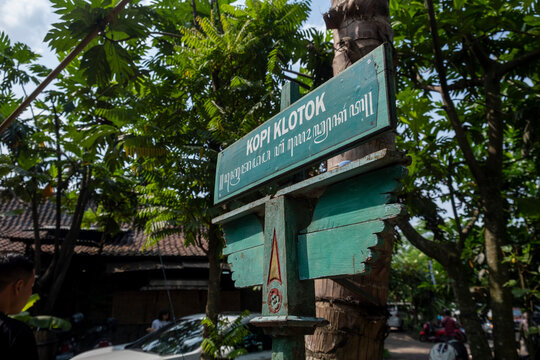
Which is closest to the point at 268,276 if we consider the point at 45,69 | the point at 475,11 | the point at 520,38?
the point at 475,11

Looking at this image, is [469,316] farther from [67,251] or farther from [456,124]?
[67,251]

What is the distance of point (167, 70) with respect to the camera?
6.13m

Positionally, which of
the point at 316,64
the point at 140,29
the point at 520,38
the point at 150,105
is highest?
the point at 520,38

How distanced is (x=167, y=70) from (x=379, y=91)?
5.24 metres

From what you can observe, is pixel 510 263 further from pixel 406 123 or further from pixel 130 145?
pixel 130 145

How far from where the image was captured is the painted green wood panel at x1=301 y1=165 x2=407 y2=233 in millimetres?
1386

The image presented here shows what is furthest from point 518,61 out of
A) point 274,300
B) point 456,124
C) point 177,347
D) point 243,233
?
point 177,347

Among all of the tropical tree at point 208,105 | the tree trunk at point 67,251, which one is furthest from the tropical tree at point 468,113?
the tree trunk at point 67,251

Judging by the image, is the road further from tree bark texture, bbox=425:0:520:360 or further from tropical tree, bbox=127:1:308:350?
tropical tree, bbox=127:1:308:350

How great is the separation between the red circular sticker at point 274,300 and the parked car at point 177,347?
12.6 feet

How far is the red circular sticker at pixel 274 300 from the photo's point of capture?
5.44 feet

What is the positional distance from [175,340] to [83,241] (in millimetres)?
8277

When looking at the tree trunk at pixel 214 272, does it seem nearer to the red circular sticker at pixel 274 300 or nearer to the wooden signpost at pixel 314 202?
the wooden signpost at pixel 314 202

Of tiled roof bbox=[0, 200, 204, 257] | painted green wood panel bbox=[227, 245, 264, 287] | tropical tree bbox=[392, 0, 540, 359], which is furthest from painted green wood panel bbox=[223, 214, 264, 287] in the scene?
tiled roof bbox=[0, 200, 204, 257]
